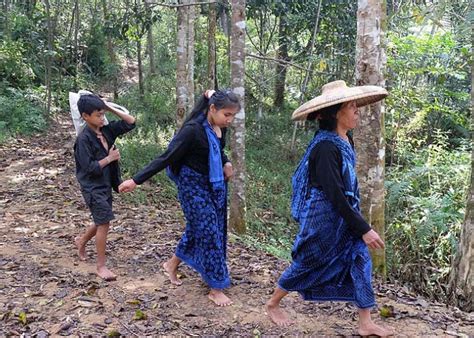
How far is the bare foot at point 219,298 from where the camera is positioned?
13.0 feet

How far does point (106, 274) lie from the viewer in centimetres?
449

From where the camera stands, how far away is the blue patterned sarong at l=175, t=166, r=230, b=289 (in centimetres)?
391

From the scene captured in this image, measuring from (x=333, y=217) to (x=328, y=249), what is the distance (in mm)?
222

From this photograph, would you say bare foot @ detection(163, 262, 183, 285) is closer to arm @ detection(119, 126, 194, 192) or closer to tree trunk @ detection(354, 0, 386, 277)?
arm @ detection(119, 126, 194, 192)

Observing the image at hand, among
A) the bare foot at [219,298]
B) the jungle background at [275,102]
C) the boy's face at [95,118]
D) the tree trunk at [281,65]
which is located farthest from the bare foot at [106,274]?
the tree trunk at [281,65]

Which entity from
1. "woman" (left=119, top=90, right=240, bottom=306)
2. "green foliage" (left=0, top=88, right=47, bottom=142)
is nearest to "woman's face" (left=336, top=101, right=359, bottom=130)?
"woman" (left=119, top=90, right=240, bottom=306)

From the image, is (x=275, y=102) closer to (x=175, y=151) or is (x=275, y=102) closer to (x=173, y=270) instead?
(x=173, y=270)

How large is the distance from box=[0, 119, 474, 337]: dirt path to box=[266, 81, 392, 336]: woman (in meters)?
0.48

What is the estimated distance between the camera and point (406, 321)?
3682 millimetres

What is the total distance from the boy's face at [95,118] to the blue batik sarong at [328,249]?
2022 mm

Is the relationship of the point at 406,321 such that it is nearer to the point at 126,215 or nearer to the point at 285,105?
the point at 126,215

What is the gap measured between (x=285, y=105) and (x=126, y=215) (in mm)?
10011

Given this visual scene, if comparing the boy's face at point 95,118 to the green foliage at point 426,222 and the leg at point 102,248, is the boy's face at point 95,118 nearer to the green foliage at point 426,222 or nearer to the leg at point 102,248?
the leg at point 102,248

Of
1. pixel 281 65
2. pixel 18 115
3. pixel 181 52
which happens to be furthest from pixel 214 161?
pixel 281 65
